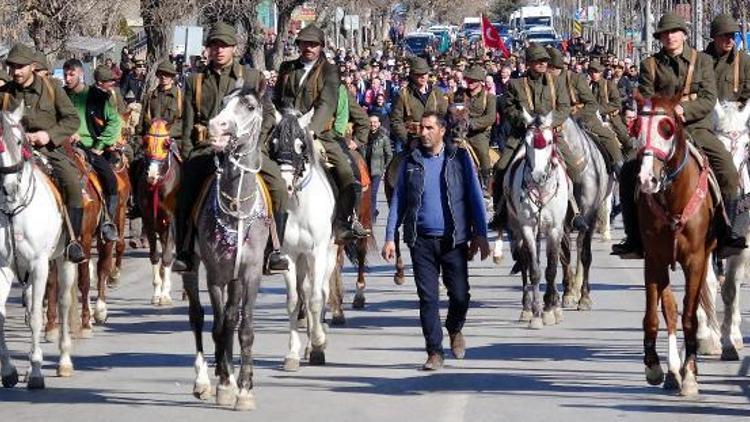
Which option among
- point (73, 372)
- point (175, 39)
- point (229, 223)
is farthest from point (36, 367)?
point (175, 39)

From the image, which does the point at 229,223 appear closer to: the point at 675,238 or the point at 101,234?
the point at 675,238

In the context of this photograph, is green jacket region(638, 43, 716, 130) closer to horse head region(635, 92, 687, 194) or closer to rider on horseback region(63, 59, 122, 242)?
horse head region(635, 92, 687, 194)

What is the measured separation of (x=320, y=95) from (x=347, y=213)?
1.27 meters

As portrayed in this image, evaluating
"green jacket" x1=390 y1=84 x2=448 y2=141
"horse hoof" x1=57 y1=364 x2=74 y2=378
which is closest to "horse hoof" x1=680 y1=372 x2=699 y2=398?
"horse hoof" x1=57 y1=364 x2=74 y2=378

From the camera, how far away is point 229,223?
14.3 metres

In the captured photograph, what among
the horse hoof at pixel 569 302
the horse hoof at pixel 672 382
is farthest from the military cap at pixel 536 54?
the horse hoof at pixel 672 382

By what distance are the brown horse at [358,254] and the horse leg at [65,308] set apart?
9.27 ft

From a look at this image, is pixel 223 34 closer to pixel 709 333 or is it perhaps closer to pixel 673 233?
pixel 673 233

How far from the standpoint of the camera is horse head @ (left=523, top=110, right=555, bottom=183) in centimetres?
1967

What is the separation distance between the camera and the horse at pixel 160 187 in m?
21.9

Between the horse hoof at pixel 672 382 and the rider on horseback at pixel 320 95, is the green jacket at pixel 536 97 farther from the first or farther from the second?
the horse hoof at pixel 672 382

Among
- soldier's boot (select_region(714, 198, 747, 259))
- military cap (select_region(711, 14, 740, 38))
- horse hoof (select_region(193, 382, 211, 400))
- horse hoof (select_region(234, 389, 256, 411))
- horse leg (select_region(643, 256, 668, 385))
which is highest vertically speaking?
military cap (select_region(711, 14, 740, 38))

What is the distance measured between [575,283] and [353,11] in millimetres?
75513

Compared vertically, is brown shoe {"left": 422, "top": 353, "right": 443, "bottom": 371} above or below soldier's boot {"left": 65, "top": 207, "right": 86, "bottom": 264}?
below
